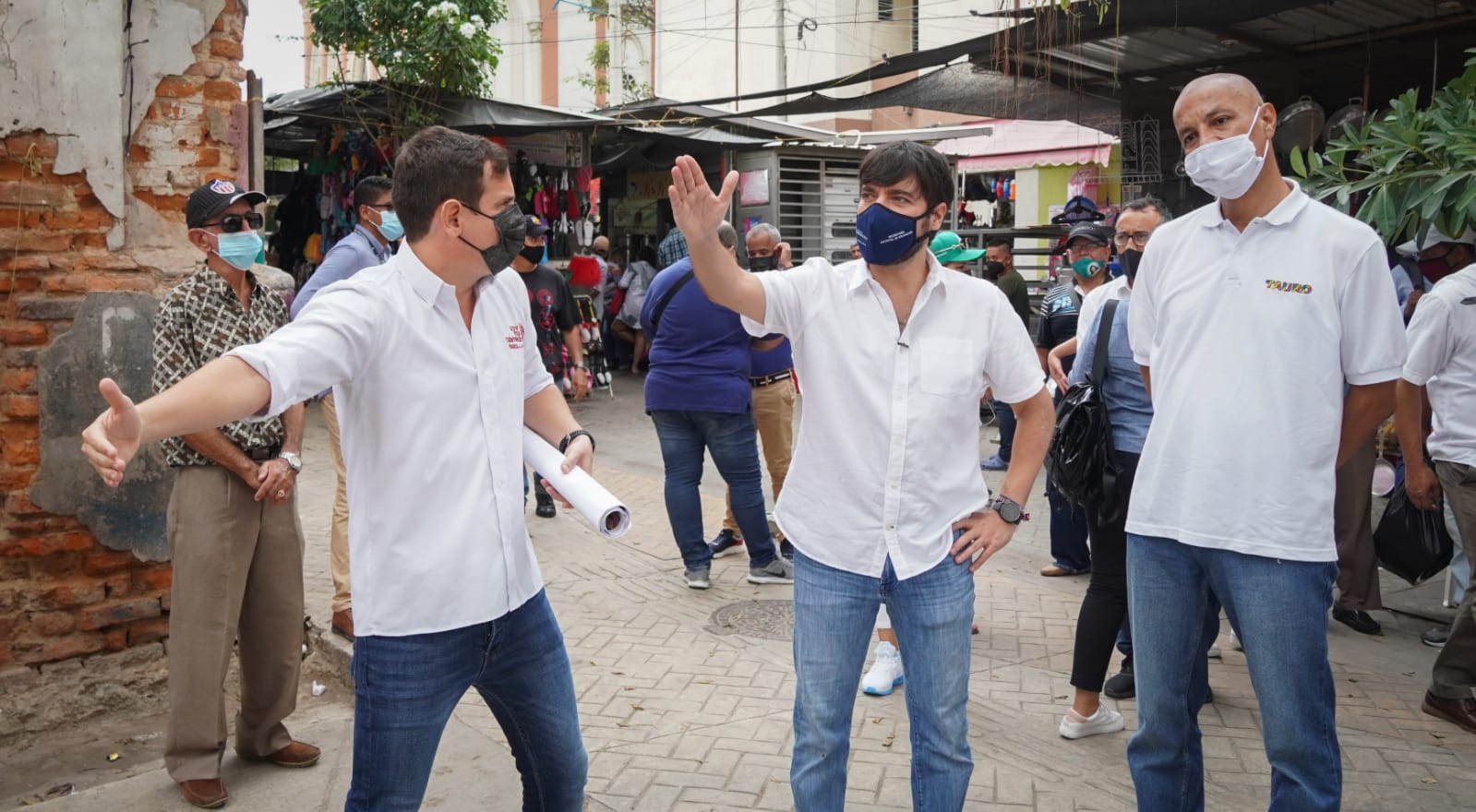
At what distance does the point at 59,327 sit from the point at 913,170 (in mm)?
3658

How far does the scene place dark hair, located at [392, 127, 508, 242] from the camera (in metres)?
2.73

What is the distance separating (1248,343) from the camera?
304 cm

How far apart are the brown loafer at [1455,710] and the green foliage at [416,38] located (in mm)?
11570

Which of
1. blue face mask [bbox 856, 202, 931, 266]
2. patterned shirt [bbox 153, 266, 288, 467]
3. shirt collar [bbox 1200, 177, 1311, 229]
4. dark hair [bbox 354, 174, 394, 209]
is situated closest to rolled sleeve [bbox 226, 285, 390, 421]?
blue face mask [bbox 856, 202, 931, 266]

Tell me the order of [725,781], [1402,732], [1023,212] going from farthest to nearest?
[1023,212], [1402,732], [725,781]

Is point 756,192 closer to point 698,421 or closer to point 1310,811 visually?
point 698,421

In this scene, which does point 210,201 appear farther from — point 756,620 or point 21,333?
point 756,620

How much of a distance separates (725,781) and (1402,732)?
8.96ft

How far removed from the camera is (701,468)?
6.67 metres

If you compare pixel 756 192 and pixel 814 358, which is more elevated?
pixel 756 192

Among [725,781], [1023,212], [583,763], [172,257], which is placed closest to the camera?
[583,763]

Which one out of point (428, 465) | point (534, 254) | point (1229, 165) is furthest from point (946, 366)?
point (534, 254)

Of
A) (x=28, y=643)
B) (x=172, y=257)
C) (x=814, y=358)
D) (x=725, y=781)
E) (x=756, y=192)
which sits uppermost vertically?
(x=756, y=192)

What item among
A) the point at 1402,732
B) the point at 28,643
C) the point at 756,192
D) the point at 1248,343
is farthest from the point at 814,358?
the point at 756,192
